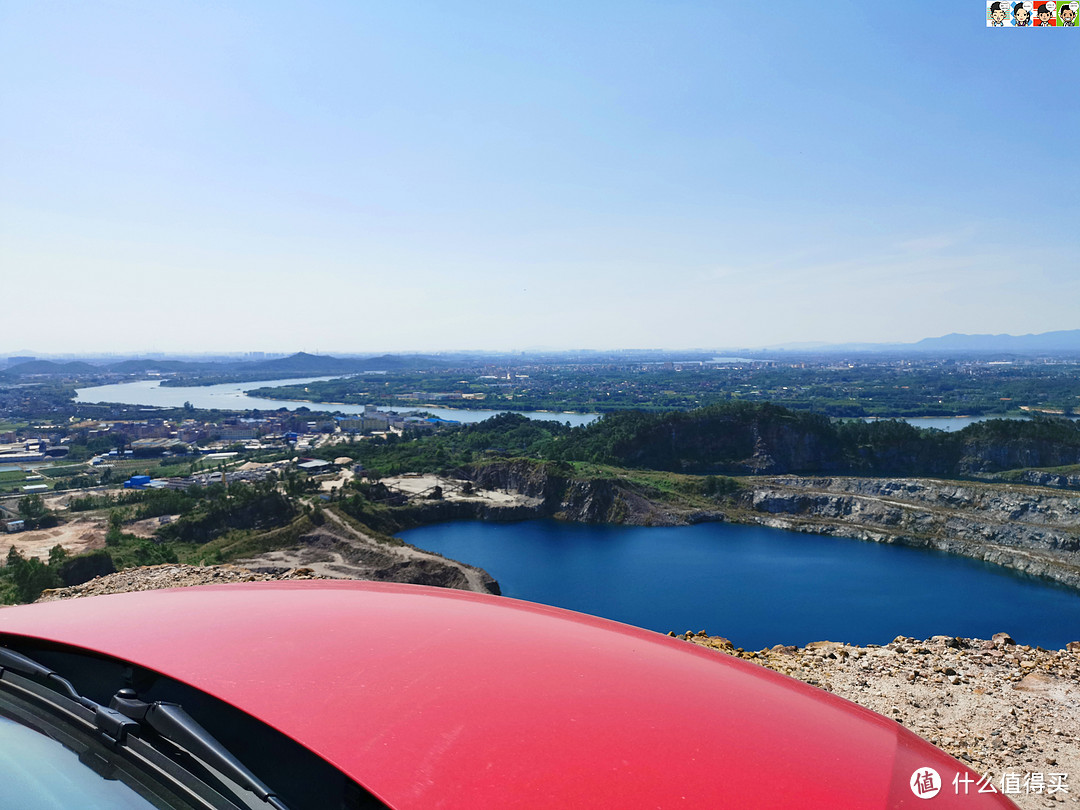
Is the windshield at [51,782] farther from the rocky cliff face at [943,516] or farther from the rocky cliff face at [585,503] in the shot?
the rocky cliff face at [943,516]

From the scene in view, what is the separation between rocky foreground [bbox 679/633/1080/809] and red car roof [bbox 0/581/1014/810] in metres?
1.74

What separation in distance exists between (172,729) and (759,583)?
60.5ft

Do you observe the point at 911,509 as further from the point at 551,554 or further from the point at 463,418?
the point at 463,418

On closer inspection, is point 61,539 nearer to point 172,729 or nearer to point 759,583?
point 759,583

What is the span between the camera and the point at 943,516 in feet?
72.1

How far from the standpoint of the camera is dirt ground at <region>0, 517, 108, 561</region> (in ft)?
49.2

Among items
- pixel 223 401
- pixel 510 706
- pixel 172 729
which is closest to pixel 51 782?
pixel 172 729

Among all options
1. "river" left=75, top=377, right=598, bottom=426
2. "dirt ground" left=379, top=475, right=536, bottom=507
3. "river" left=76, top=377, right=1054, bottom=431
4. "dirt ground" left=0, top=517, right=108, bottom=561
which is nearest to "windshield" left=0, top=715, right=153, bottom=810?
"dirt ground" left=0, top=517, right=108, bottom=561

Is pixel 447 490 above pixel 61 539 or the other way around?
the other way around

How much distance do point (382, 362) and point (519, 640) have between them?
144795 mm

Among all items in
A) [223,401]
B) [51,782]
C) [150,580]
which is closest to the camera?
[51,782]

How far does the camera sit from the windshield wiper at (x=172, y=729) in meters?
1.01

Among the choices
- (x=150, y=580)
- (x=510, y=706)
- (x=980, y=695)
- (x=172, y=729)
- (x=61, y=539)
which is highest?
(x=172, y=729)

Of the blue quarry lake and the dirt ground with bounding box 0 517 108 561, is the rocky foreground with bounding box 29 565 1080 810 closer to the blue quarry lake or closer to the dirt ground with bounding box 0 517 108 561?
the blue quarry lake
